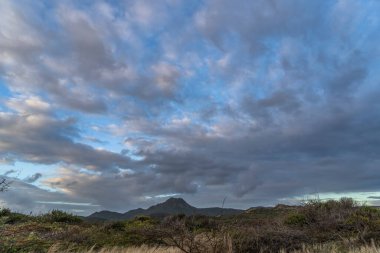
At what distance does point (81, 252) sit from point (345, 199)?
19776mm

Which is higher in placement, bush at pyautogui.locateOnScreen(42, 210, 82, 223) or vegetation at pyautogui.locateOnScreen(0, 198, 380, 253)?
bush at pyautogui.locateOnScreen(42, 210, 82, 223)

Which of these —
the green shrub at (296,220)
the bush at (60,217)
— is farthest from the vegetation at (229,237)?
the bush at (60,217)

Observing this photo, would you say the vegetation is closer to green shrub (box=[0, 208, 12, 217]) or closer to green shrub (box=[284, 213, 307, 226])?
green shrub (box=[284, 213, 307, 226])

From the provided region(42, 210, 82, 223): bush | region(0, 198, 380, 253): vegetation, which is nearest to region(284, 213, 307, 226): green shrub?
region(0, 198, 380, 253): vegetation

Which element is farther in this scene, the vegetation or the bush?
the bush

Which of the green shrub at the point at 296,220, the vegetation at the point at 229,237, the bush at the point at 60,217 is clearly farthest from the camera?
the bush at the point at 60,217

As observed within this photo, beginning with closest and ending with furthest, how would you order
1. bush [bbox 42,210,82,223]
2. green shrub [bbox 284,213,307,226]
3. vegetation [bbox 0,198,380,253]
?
vegetation [bbox 0,198,380,253], green shrub [bbox 284,213,307,226], bush [bbox 42,210,82,223]

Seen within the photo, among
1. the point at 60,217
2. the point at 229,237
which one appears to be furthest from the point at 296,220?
the point at 60,217

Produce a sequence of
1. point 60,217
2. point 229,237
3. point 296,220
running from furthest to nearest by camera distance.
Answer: point 60,217, point 296,220, point 229,237

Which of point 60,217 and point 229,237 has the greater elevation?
point 60,217

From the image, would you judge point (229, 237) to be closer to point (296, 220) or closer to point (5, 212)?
point (296, 220)

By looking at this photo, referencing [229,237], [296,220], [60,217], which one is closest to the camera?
[229,237]

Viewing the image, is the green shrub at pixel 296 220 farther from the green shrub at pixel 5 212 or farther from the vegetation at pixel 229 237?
the green shrub at pixel 5 212

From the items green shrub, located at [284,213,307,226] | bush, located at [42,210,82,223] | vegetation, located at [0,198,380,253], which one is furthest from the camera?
bush, located at [42,210,82,223]
